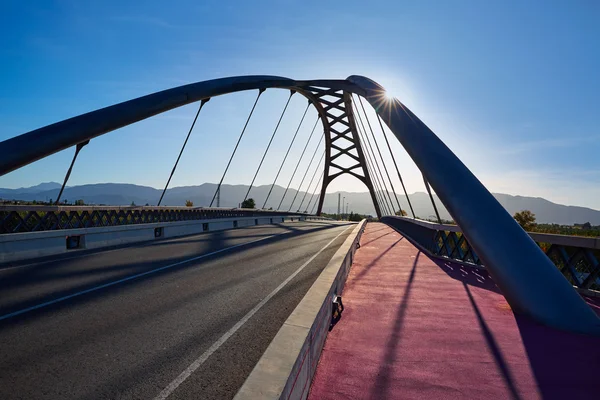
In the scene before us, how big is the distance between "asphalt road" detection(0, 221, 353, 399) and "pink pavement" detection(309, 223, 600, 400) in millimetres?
1044

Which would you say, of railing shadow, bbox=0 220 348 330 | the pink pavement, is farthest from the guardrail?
the pink pavement

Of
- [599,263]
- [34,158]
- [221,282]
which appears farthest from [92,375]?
[34,158]

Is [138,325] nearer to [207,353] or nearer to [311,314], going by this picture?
[207,353]

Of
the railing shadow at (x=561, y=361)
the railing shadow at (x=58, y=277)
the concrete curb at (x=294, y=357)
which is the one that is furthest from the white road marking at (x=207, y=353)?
the railing shadow at (x=561, y=361)

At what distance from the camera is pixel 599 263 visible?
5.84 meters

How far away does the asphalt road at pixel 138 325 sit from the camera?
329 centimetres

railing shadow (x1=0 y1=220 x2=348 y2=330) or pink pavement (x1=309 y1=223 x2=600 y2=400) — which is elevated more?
pink pavement (x1=309 y1=223 x2=600 y2=400)

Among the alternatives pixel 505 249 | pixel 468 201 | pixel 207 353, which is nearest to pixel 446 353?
pixel 505 249

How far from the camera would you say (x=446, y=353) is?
3818mm

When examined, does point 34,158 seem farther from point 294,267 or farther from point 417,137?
point 417,137

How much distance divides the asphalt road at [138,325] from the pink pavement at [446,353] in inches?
41.1

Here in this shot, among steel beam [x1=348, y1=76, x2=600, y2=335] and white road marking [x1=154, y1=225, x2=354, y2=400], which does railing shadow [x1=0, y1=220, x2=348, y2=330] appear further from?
steel beam [x1=348, y1=76, x2=600, y2=335]

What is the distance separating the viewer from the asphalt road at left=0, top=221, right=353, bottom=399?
130 inches

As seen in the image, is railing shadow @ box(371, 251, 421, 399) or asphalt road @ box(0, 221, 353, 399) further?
asphalt road @ box(0, 221, 353, 399)
